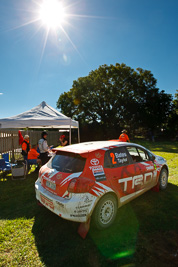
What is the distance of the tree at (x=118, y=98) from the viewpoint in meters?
→ 26.6

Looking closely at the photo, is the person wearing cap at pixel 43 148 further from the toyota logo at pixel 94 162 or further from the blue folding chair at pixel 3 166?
the toyota logo at pixel 94 162

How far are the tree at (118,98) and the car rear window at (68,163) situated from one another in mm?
24147

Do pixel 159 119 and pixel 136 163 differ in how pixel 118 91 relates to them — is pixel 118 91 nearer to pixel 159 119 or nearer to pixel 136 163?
pixel 159 119

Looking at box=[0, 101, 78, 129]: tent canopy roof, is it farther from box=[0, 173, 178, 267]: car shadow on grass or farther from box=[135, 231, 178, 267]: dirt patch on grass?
box=[135, 231, 178, 267]: dirt patch on grass

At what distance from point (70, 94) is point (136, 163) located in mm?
27694

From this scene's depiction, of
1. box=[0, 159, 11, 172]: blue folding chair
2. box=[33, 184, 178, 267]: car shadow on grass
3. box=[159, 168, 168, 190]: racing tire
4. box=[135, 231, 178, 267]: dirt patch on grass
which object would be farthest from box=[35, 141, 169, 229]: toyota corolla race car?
box=[0, 159, 11, 172]: blue folding chair

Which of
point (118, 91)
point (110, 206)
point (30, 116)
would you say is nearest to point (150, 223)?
point (110, 206)

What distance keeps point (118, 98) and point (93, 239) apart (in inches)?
1027

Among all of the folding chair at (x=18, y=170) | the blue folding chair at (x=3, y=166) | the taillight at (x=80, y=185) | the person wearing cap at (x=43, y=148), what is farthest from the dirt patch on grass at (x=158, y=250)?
the blue folding chair at (x=3, y=166)

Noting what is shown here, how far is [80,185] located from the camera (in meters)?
2.48

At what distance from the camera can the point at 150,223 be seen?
3055 millimetres

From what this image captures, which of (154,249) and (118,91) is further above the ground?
(118,91)

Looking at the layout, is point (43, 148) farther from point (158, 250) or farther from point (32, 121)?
point (158, 250)

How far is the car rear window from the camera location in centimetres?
270
